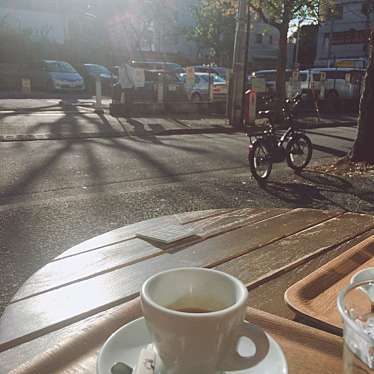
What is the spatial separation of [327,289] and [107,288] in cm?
60

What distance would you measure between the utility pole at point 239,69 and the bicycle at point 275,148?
4.94 m

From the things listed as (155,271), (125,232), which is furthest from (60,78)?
(155,271)

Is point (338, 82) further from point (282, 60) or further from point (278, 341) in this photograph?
point (278, 341)

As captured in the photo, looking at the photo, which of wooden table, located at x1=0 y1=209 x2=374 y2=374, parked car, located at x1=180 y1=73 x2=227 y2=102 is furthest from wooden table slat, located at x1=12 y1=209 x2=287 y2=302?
parked car, located at x1=180 y1=73 x2=227 y2=102

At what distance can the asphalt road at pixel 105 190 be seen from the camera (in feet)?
11.7

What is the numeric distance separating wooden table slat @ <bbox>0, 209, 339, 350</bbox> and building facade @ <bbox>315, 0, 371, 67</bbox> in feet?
134

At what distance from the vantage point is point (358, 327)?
489mm

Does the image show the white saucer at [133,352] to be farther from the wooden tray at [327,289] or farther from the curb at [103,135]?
the curb at [103,135]

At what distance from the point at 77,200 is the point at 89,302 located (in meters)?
3.61

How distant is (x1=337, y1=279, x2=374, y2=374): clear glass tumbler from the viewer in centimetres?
48

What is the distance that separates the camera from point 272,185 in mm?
5676

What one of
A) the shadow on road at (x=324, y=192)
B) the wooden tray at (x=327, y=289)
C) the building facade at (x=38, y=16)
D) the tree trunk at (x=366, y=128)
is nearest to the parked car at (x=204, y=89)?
the tree trunk at (x=366, y=128)

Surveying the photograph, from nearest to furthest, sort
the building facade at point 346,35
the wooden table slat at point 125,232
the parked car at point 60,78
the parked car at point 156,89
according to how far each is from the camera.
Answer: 1. the wooden table slat at point 125,232
2. the parked car at point 156,89
3. the parked car at point 60,78
4. the building facade at point 346,35

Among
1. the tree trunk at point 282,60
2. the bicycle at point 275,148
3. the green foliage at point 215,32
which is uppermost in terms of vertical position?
the green foliage at point 215,32
